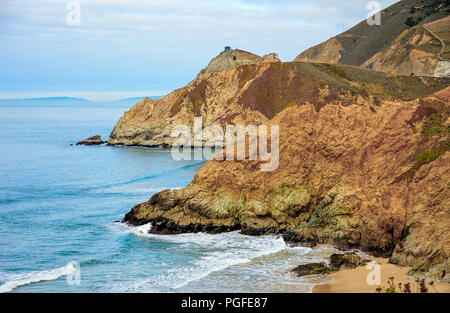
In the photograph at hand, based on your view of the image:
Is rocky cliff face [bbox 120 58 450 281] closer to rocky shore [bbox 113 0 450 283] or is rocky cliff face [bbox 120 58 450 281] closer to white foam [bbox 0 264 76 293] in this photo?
rocky shore [bbox 113 0 450 283]

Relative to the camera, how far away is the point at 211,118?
85.2 m

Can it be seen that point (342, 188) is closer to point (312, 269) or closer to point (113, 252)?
point (312, 269)

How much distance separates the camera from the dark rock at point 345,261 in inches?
692

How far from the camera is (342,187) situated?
22.1 metres

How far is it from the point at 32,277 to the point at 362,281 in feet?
41.8

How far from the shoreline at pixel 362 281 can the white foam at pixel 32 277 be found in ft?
33.6

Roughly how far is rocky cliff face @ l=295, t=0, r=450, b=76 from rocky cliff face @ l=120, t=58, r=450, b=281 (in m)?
52.3

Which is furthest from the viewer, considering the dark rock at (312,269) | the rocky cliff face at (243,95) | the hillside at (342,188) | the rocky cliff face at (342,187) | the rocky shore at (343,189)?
the rocky cliff face at (243,95)

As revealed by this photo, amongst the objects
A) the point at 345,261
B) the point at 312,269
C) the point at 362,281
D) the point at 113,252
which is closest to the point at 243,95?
the point at 113,252

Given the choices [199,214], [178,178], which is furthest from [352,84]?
[199,214]

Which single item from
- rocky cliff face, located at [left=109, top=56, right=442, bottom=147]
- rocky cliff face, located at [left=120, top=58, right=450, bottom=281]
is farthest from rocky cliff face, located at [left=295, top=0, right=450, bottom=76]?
rocky cliff face, located at [left=120, top=58, right=450, bottom=281]

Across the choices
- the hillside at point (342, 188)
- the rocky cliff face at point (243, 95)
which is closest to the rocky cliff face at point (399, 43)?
the rocky cliff face at point (243, 95)

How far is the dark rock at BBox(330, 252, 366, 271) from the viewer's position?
17.6 metres

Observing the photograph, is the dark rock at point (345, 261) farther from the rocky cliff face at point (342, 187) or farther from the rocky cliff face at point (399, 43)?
the rocky cliff face at point (399, 43)
